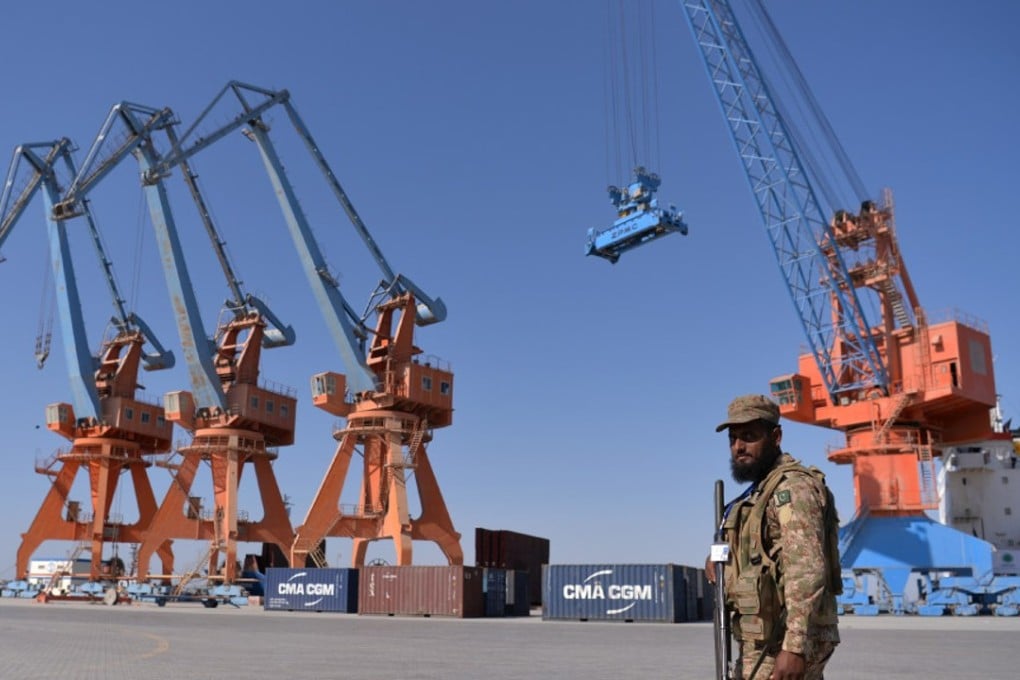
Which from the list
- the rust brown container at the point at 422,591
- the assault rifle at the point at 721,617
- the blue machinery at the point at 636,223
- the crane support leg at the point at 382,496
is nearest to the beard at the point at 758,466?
the assault rifle at the point at 721,617

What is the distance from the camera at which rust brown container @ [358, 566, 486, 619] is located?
155 ft

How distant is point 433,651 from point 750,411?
63.2 ft

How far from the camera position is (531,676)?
17.2 m

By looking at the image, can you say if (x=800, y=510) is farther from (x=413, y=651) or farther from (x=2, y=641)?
(x=2, y=641)

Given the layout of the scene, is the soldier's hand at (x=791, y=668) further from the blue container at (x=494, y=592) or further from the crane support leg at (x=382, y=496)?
the crane support leg at (x=382, y=496)

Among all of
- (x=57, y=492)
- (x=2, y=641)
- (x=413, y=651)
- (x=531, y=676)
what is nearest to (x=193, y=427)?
(x=57, y=492)

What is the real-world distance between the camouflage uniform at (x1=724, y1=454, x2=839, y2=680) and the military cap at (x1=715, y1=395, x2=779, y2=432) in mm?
294

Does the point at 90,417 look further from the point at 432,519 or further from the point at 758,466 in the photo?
the point at 758,466

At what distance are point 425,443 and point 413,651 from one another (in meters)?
42.9

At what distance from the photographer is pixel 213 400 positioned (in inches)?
2643

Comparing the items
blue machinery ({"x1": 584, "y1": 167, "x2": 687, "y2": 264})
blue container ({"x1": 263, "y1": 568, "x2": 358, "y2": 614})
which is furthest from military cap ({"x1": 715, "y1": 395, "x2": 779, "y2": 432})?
blue container ({"x1": 263, "y1": 568, "x2": 358, "y2": 614})

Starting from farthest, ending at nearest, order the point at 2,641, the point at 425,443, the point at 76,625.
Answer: the point at 425,443
the point at 76,625
the point at 2,641

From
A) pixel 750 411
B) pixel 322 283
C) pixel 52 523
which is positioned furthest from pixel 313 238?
pixel 750 411

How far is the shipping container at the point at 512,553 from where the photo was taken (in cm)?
6091
